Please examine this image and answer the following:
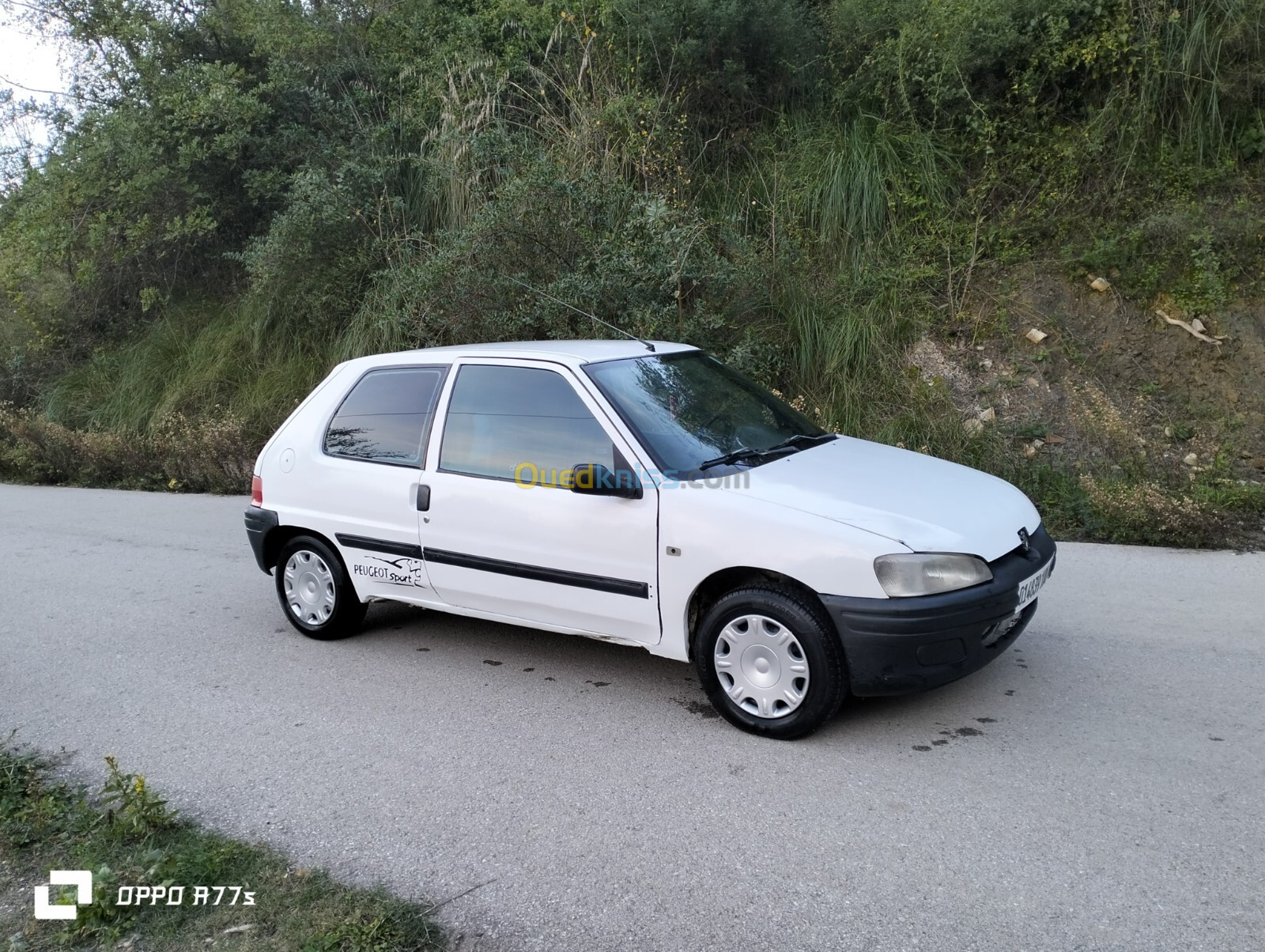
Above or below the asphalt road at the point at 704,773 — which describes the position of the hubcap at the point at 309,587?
above

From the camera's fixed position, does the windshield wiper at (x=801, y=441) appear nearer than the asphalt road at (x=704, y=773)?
No

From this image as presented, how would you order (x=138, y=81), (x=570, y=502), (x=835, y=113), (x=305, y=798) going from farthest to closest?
(x=138, y=81)
(x=835, y=113)
(x=570, y=502)
(x=305, y=798)

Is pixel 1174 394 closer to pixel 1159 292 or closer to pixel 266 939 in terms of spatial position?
pixel 1159 292

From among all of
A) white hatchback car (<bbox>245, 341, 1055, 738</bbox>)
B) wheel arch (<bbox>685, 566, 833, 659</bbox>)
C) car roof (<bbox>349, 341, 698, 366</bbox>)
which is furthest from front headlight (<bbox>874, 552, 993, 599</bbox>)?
car roof (<bbox>349, 341, 698, 366</bbox>)

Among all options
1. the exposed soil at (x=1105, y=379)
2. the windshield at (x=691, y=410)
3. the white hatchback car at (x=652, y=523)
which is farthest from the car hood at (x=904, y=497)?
the exposed soil at (x=1105, y=379)

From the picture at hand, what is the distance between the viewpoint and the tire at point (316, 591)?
5.68 m

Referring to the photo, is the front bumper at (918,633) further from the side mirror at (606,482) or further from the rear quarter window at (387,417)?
the rear quarter window at (387,417)

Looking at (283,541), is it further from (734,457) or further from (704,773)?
(704,773)

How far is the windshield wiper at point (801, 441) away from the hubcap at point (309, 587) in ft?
8.66

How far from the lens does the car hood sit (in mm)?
4023

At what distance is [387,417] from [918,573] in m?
3.00

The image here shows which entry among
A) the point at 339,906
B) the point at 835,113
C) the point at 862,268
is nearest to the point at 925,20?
the point at 835,113

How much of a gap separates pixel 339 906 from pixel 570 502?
203cm

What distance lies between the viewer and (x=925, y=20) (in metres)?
10.5
